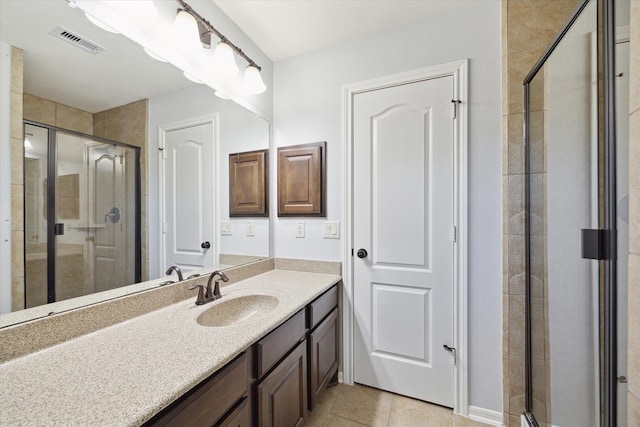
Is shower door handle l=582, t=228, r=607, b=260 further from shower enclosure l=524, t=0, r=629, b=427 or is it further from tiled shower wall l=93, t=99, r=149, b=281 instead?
tiled shower wall l=93, t=99, r=149, b=281

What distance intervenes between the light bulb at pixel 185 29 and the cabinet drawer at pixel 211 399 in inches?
58.0

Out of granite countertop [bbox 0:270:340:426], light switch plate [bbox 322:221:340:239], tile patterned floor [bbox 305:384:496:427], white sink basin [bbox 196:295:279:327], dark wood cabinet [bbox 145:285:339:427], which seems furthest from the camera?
light switch plate [bbox 322:221:340:239]

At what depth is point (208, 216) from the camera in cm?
151

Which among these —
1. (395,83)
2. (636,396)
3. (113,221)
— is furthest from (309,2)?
(636,396)

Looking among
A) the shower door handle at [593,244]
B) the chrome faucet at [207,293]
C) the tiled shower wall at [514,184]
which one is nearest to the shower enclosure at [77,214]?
the chrome faucet at [207,293]

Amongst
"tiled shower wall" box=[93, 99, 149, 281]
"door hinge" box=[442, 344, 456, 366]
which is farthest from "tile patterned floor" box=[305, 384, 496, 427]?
"tiled shower wall" box=[93, 99, 149, 281]

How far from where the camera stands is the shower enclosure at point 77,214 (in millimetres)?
814

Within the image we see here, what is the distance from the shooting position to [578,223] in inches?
39.8

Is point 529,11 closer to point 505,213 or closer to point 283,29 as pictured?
point 505,213

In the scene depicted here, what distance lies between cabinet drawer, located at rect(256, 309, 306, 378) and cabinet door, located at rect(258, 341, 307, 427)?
4cm

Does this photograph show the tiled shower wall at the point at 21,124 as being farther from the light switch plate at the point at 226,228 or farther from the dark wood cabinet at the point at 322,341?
the dark wood cabinet at the point at 322,341

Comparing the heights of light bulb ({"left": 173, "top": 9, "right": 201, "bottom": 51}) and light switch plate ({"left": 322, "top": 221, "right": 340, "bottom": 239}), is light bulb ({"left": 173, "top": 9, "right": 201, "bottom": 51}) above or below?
above

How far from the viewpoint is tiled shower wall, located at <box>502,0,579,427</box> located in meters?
1.38

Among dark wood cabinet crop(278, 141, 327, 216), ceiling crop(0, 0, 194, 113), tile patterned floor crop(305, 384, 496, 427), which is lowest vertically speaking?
tile patterned floor crop(305, 384, 496, 427)
